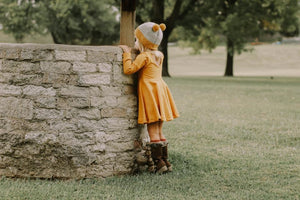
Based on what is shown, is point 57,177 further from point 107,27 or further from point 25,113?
point 107,27

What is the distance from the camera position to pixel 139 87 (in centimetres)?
538

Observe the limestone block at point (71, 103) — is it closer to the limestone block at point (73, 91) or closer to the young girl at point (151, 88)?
the limestone block at point (73, 91)

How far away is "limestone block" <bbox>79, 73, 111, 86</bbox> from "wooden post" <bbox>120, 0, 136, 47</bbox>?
784 mm

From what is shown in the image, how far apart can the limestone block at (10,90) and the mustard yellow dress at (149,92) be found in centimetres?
129

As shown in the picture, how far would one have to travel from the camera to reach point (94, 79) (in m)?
5.11

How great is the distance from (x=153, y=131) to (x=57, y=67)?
144 cm

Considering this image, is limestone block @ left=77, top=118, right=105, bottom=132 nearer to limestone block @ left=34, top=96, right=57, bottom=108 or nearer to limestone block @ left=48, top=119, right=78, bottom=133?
limestone block @ left=48, top=119, right=78, bottom=133

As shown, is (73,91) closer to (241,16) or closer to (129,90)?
(129,90)

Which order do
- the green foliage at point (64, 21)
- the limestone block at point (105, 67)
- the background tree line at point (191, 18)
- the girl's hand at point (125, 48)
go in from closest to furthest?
the limestone block at point (105, 67), the girl's hand at point (125, 48), the background tree line at point (191, 18), the green foliage at point (64, 21)

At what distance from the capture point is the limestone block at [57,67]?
5027 millimetres

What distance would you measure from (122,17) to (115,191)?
7.78 feet

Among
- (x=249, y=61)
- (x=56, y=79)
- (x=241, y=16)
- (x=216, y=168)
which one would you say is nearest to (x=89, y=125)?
(x=56, y=79)

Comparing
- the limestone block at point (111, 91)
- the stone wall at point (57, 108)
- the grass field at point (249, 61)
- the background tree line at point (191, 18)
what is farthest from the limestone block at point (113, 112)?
the grass field at point (249, 61)

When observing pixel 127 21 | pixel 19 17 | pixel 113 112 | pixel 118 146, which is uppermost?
pixel 19 17
